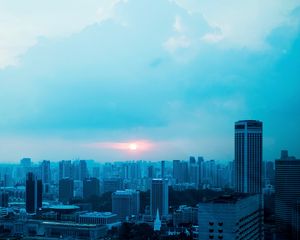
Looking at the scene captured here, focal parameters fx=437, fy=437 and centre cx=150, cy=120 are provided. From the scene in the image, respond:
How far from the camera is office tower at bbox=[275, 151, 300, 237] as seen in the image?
4672 mm

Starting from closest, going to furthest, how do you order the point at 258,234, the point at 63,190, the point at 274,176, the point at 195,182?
the point at 258,234
the point at 274,176
the point at 195,182
the point at 63,190

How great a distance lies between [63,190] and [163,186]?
4.78 metres

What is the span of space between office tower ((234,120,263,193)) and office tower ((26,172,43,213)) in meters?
6.52

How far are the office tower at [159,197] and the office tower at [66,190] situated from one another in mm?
4055

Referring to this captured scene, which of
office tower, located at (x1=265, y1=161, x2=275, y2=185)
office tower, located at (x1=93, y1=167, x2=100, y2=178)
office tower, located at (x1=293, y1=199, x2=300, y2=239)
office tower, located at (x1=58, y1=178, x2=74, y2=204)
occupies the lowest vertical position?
office tower, located at (x1=58, y1=178, x2=74, y2=204)

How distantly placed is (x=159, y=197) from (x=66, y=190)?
183 inches

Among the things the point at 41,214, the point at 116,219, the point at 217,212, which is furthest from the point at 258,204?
the point at 41,214

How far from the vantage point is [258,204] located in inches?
178

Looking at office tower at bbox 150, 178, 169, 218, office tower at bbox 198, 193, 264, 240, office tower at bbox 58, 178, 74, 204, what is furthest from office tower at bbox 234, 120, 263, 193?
office tower at bbox 58, 178, 74, 204

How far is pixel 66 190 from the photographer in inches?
571

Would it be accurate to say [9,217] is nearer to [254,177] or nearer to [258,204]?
[254,177]

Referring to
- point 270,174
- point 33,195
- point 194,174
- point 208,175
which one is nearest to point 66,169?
point 33,195

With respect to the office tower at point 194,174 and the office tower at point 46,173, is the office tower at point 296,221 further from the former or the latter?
the office tower at point 46,173

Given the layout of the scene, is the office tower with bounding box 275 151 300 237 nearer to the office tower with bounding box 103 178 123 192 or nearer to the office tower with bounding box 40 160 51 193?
the office tower with bounding box 103 178 123 192
